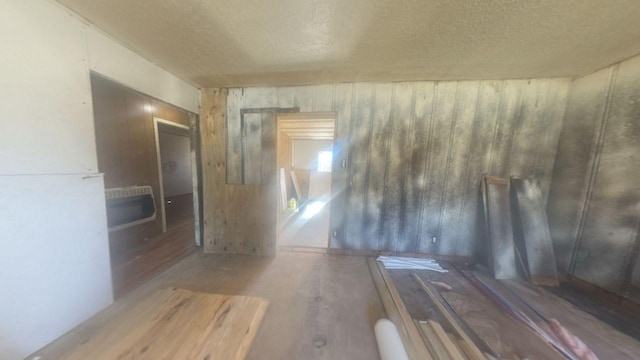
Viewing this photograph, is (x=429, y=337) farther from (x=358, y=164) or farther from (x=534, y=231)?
(x=534, y=231)

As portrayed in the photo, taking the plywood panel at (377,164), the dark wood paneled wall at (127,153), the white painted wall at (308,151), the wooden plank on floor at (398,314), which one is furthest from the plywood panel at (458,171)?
the white painted wall at (308,151)

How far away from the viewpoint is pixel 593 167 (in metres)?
2.00

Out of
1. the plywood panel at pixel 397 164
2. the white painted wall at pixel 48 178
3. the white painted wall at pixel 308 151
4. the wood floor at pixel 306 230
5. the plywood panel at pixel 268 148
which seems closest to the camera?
the white painted wall at pixel 48 178

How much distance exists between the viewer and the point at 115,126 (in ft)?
8.50

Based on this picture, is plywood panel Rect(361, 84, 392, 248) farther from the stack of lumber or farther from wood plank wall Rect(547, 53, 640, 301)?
wood plank wall Rect(547, 53, 640, 301)

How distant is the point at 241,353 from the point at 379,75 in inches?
104

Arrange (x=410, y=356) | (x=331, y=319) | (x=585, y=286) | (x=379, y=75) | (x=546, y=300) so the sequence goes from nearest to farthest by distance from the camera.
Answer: (x=410, y=356) < (x=331, y=319) < (x=546, y=300) < (x=585, y=286) < (x=379, y=75)

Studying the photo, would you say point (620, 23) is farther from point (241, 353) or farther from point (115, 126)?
point (115, 126)

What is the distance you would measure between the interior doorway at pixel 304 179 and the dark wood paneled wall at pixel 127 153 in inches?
67.5

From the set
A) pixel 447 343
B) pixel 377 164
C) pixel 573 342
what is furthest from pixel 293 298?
pixel 573 342

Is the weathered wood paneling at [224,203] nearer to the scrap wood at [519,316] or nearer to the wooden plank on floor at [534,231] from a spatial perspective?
the scrap wood at [519,316]

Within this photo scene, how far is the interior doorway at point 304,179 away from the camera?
10.8 ft

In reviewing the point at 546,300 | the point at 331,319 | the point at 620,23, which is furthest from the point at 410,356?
the point at 620,23

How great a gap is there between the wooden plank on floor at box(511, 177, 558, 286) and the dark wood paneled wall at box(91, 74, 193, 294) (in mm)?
4327
